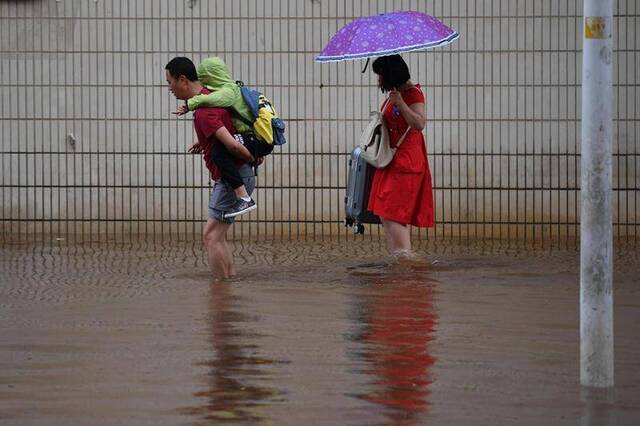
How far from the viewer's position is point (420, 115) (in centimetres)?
1141

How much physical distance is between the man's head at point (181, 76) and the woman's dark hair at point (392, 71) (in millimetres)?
1390

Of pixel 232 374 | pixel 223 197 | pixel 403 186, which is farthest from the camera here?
pixel 403 186

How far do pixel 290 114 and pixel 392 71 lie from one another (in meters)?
2.91

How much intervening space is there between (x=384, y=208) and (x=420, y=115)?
76cm

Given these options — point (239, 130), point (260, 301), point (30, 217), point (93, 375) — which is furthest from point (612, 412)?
point (30, 217)

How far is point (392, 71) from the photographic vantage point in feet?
37.2

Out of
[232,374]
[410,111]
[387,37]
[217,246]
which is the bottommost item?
[232,374]

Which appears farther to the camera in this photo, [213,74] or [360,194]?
[360,194]

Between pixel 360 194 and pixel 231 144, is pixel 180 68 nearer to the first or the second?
pixel 231 144

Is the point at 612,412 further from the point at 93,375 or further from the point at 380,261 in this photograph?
the point at 380,261

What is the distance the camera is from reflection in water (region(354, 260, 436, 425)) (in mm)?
6875

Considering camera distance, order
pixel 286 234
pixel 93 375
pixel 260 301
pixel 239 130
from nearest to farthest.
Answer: pixel 93 375 < pixel 260 301 < pixel 239 130 < pixel 286 234

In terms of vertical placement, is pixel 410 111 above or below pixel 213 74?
below

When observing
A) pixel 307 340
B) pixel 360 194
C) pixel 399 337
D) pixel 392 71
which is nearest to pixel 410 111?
pixel 392 71
